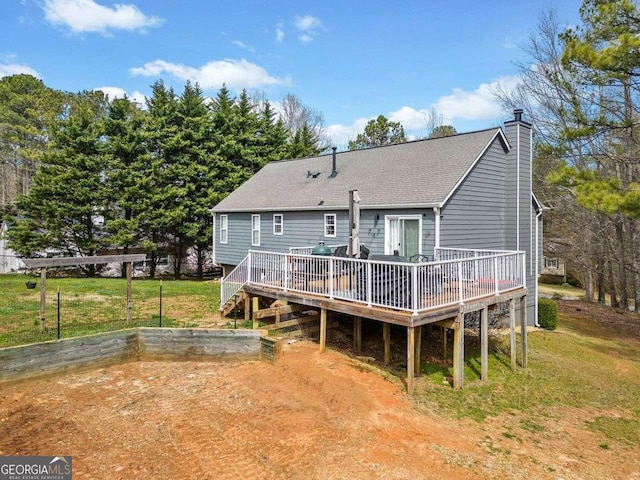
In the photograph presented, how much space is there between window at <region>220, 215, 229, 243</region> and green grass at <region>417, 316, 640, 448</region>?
12.2 meters

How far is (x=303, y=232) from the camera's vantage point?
50.1ft

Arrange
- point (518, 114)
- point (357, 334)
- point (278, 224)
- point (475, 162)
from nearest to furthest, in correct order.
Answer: point (357, 334) → point (475, 162) → point (518, 114) → point (278, 224)

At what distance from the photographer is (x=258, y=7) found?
16109 mm

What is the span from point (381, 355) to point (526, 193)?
8.53m

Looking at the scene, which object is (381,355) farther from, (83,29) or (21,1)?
(83,29)

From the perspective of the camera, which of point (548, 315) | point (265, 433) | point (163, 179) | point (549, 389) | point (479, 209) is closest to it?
point (265, 433)

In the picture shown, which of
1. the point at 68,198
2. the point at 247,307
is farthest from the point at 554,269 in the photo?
the point at 68,198

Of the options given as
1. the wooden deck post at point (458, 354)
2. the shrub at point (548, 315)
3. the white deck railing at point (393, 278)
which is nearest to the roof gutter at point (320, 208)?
the white deck railing at point (393, 278)

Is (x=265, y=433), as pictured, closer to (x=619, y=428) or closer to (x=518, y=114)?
(x=619, y=428)

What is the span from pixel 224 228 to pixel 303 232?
18.2ft

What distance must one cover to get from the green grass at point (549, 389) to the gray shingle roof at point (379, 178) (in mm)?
4783

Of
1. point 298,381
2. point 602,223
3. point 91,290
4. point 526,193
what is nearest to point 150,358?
point 298,381

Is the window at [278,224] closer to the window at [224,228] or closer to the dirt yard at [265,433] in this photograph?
the window at [224,228]

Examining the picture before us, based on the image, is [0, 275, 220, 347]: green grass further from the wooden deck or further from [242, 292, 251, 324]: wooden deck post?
the wooden deck
